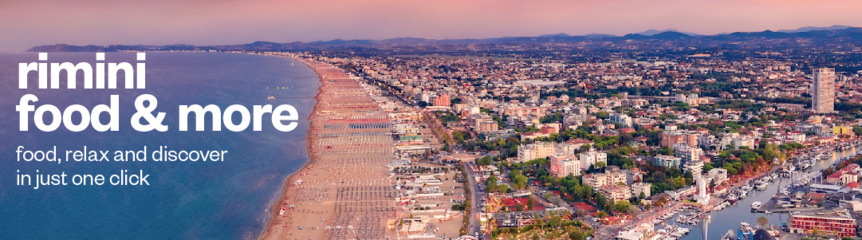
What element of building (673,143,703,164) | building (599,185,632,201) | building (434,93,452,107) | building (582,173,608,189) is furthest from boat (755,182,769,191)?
building (434,93,452,107)

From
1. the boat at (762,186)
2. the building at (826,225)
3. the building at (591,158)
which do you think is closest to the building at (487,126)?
the building at (591,158)

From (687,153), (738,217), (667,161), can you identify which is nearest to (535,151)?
(667,161)

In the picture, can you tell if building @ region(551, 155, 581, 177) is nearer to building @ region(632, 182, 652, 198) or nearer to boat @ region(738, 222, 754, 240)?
building @ region(632, 182, 652, 198)

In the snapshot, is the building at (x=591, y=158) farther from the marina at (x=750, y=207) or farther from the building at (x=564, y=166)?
the marina at (x=750, y=207)

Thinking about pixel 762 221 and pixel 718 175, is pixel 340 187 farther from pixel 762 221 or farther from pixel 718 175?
pixel 762 221

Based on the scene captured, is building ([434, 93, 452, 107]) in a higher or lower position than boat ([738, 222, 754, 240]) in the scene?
higher

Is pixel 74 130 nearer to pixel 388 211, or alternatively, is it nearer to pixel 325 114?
pixel 325 114
